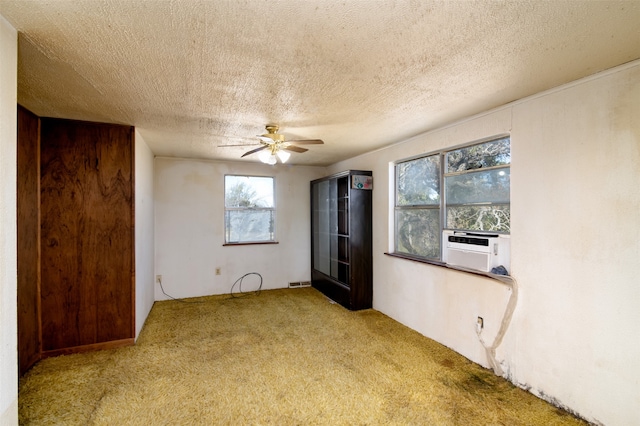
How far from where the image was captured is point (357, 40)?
1418 mm

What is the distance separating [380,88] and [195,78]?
122 cm

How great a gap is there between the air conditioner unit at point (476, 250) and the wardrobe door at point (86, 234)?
3.24 metres

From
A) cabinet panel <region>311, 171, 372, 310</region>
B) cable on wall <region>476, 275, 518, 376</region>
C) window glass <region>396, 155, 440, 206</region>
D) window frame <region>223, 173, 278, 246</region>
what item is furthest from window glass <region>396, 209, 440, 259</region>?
window frame <region>223, 173, 278, 246</region>

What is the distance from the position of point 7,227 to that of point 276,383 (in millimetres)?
1950

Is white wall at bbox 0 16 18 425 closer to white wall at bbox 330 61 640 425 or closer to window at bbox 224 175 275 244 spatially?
white wall at bbox 330 61 640 425

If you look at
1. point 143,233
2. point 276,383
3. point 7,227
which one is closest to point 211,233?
point 143,233

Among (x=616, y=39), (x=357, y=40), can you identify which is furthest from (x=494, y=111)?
(x=357, y=40)

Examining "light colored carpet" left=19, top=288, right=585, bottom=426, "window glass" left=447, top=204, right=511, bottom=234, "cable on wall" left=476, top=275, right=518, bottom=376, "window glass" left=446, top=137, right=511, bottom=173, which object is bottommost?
"light colored carpet" left=19, top=288, right=585, bottom=426

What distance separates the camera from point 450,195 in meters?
2.96

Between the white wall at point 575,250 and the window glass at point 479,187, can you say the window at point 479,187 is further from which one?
the white wall at point 575,250

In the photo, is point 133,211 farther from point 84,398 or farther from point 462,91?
point 462,91

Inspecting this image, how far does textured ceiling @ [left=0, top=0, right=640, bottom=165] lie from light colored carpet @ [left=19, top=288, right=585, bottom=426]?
87.1 inches

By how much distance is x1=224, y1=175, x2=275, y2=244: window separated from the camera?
192 inches

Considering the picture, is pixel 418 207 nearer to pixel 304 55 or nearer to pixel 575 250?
pixel 575 250
